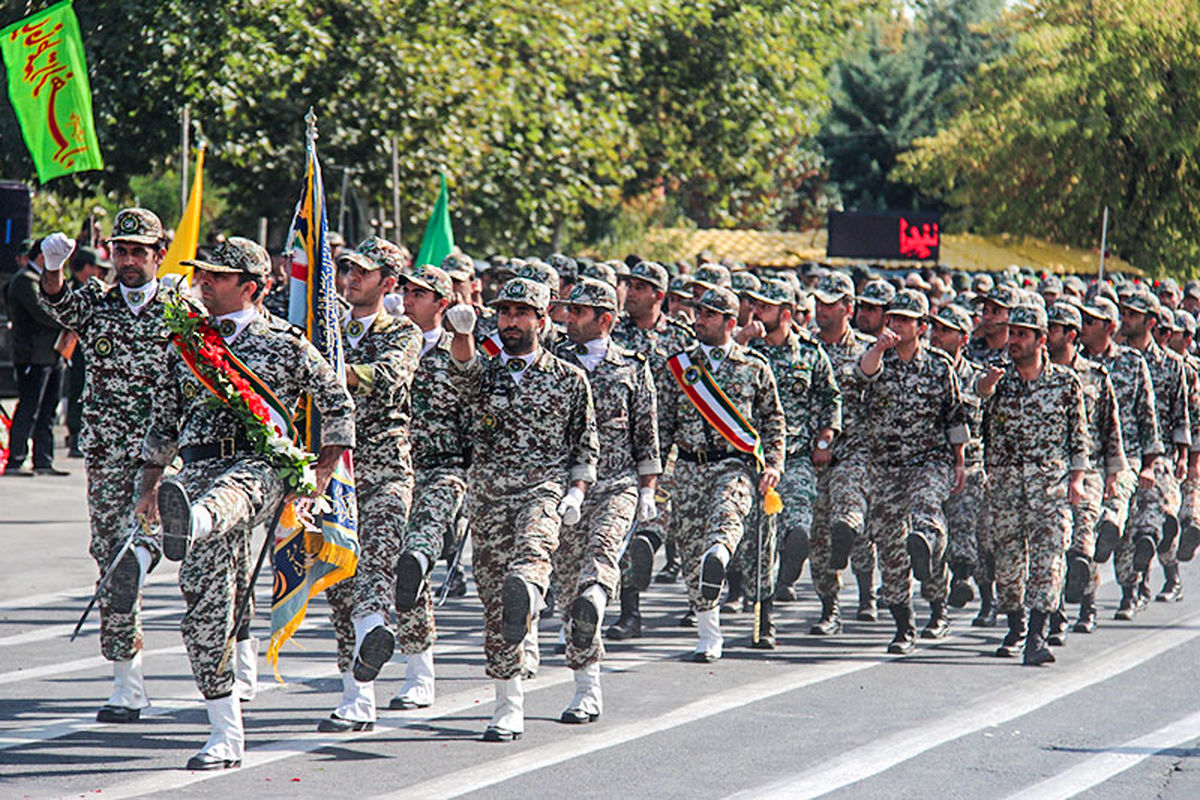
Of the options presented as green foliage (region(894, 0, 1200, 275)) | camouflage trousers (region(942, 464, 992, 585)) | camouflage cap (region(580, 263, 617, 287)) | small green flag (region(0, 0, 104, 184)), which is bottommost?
camouflage trousers (region(942, 464, 992, 585))

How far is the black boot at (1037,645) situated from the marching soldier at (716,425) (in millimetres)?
1783

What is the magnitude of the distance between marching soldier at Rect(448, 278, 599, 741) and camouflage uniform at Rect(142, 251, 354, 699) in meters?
0.96

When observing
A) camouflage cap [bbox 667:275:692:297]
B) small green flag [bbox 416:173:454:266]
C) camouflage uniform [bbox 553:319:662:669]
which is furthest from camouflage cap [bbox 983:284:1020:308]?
small green flag [bbox 416:173:454:266]

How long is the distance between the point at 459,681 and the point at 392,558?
56.0 inches

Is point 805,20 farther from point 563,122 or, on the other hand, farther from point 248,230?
point 248,230

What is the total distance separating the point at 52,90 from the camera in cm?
1712

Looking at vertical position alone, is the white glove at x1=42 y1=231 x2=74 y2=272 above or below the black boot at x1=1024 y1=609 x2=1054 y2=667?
above

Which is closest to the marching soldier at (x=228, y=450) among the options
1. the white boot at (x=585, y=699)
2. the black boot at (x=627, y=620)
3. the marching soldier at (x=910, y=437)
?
the white boot at (x=585, y=699)

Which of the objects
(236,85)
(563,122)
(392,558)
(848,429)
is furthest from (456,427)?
(563,122)

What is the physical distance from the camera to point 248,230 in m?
31.9

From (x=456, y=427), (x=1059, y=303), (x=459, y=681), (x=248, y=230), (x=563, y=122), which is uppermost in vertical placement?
(x=563, y=122)

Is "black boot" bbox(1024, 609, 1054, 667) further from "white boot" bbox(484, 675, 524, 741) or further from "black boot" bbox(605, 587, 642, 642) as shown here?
"white boot" bbox(484, 675, 524, 741)

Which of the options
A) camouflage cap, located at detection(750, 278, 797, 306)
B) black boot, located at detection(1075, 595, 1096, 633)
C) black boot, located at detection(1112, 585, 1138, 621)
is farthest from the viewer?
black boot, located at detection(1112, 585, 1138, 621)

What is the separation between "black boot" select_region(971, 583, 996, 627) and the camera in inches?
508
